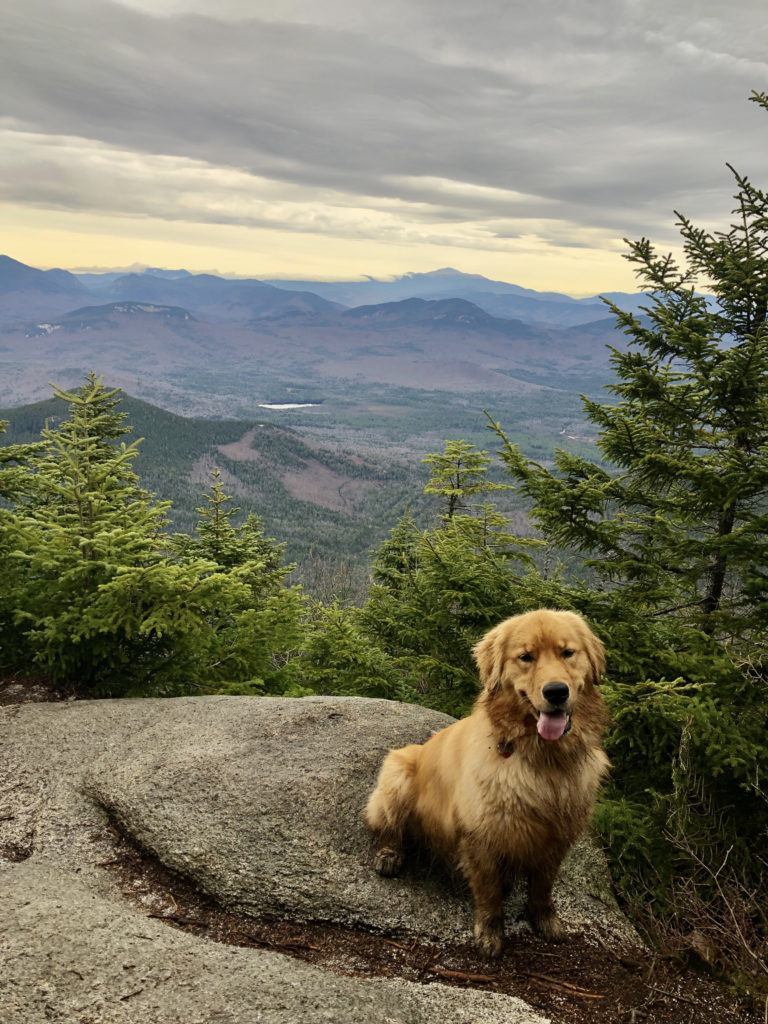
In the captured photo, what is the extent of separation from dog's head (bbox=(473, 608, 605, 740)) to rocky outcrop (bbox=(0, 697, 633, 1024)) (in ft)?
5.05

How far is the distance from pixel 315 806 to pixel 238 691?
3196mm

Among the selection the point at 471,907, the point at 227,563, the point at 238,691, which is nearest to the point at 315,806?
the point at 471,907

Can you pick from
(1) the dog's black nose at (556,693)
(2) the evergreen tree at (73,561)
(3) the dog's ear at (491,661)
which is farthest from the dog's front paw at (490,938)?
(2) the evergreen tree at (73,561)

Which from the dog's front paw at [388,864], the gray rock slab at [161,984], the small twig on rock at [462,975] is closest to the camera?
the gray rock slab at [161,984]

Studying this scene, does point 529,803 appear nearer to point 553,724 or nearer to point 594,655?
point 553,724

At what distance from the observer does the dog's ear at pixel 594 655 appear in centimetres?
369

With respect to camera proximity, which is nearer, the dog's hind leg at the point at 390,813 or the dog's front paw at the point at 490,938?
the dog's front paw at the point at 490,938

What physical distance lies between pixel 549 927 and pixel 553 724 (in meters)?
1.67

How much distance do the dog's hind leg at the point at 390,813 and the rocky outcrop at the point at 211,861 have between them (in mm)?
127

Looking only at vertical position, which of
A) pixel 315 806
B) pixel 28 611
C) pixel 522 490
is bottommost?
pixel 315 806

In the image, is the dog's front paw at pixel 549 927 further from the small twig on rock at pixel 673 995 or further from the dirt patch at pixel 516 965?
the small twig on rock at pixel 673 995

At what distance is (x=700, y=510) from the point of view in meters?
7.10

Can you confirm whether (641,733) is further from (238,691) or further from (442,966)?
(238,691)

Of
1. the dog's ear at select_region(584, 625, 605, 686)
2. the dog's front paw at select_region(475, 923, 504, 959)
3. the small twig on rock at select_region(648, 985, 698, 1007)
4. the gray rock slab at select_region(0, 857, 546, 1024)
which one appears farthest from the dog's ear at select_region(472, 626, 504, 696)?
→ the small twig on rock at select_region(648, 985, 698, 1007)
